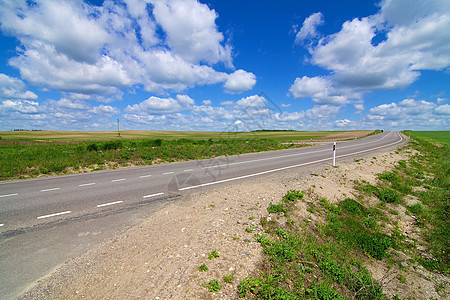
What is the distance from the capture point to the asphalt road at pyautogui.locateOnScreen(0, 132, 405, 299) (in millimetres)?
4254

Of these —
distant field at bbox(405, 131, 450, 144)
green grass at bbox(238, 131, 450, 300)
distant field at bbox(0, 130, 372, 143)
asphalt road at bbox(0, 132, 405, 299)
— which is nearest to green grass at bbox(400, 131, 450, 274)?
green grass at bbox(238, 131, 450, 300)

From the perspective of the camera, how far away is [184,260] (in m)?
4.18

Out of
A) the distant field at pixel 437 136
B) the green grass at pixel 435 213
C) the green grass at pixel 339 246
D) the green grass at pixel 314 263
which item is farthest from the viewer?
the distant field at pixel 437 136

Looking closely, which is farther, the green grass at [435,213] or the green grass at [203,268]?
the green grass at [435,213]

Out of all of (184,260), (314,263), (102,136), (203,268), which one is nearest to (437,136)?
(314,263)

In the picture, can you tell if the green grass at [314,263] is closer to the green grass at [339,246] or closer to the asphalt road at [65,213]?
the green grass at [339,246]

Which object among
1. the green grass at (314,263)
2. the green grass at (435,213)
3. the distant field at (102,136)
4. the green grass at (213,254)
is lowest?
the green grass at (435,213)

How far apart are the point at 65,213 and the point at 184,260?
5.07m

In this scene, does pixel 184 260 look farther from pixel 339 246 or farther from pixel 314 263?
pixel 339 246

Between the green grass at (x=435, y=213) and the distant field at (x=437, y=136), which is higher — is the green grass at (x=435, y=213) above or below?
below

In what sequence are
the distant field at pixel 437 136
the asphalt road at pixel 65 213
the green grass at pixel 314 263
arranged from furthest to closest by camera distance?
the distant field at pixel 437 136, the asphalt road at pixel 65 213, the green grass at pixel 314 263

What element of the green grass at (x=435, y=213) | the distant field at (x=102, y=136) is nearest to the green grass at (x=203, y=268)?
the green grass at (x=435, y=213)

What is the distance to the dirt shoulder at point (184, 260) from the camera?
347 centimetres

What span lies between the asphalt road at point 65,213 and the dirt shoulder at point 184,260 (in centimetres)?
51
